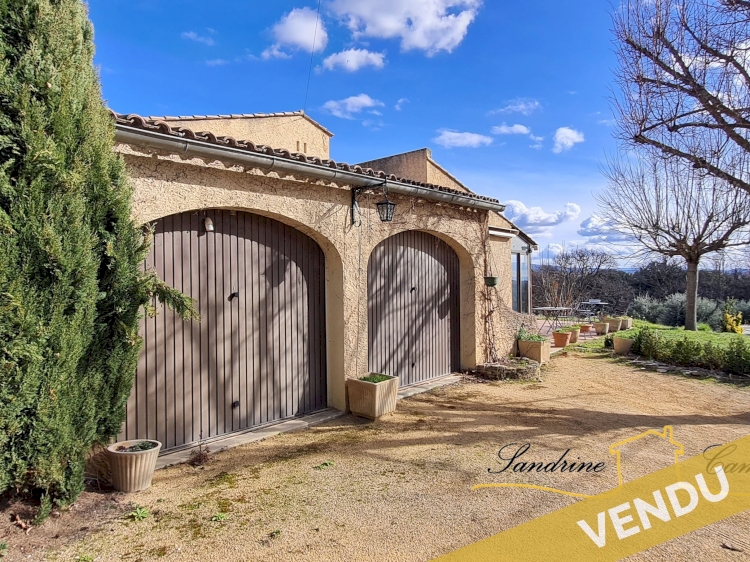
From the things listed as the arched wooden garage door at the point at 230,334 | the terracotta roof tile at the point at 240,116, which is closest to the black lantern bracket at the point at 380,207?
the arched wooden garage door at the point at 230,334

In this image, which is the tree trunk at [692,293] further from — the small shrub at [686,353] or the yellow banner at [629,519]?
the yellow banner at [629,519]

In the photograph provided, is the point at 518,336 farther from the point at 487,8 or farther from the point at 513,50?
the point at 487,8

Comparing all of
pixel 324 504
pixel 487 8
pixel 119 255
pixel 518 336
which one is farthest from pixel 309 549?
pixel 487 8

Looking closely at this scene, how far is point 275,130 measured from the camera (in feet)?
44.9

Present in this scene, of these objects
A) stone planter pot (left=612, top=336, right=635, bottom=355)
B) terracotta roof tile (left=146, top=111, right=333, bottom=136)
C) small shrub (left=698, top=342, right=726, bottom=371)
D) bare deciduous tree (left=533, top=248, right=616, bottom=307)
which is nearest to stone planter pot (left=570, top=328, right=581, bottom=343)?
stone planter pot (left=612, top=336, right=635, bottom=355)

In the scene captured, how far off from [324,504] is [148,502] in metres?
1.68

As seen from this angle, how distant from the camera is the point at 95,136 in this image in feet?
12.2

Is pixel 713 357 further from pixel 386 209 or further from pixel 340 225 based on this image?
pixel 340 225

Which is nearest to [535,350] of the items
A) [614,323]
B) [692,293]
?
[614,323]

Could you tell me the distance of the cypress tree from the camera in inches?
126

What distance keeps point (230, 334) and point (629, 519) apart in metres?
4.87

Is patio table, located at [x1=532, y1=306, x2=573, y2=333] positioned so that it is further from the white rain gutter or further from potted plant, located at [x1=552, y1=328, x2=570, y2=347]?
the white rain gutter

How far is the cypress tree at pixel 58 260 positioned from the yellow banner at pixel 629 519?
3.25m

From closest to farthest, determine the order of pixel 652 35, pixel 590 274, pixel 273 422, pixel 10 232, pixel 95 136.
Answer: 1. pixel 10 232
2. pixel 95 136
3. pixel 273 422
4. pixel 652 35
5. pixel 590 274
